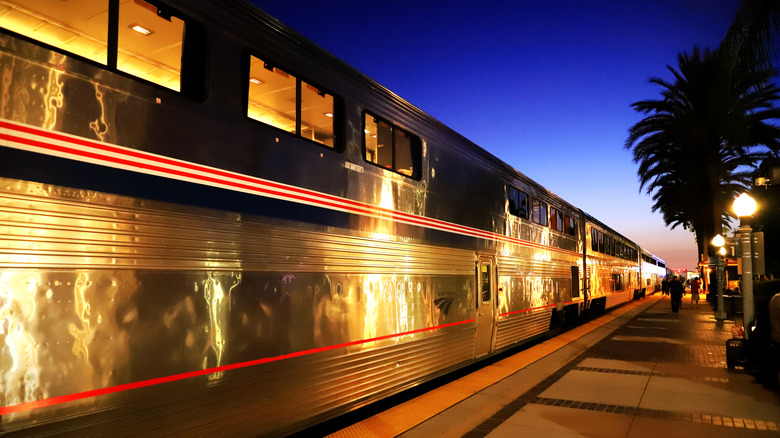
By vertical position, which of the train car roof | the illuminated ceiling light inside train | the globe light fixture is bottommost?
the globe light fixture

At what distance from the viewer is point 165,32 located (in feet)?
12.1

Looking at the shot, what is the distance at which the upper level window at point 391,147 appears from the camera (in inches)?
225

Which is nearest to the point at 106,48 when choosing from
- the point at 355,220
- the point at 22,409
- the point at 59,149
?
the point at 59,149

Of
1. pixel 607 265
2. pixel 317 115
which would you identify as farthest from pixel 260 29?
pixel 607 265

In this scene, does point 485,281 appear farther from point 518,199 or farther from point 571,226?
point 571,226

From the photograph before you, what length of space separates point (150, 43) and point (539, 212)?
9.54m

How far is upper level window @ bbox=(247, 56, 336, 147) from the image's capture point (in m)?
4.39

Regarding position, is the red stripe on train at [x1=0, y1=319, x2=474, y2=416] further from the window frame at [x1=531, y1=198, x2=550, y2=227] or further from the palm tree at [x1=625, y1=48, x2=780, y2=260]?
the palm tree at [x1=625, y1=48, x2=780, y2=260]

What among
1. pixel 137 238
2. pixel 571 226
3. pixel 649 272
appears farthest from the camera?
pixel 649 272

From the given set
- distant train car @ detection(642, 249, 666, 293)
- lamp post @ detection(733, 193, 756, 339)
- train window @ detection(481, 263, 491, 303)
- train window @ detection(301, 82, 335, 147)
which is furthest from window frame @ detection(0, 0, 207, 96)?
distant train car @ detection(642, 249, 666, 293)

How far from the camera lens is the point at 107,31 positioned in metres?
3.35

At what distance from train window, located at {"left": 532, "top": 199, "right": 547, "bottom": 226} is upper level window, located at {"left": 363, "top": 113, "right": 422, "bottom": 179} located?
5.37 metres

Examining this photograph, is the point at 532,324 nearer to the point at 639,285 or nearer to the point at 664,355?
the point at 664,355

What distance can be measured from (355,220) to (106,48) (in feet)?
8.95
